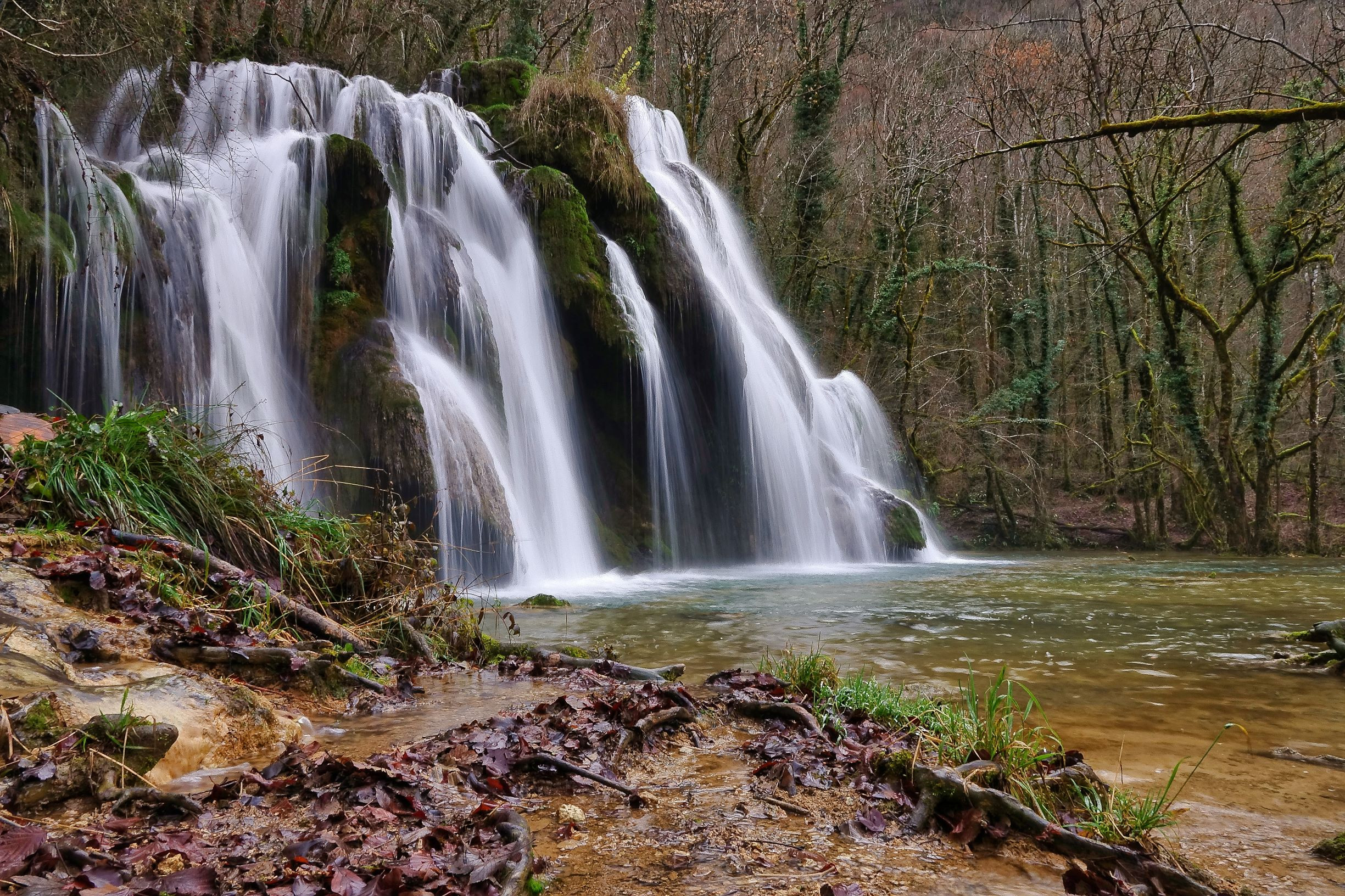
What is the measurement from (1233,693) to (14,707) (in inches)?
230

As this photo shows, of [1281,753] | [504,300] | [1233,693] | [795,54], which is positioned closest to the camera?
[1281,753]

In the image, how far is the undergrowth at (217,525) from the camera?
163 inches

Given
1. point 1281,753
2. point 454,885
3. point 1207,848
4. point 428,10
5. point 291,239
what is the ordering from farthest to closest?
point 428,10
point 291,239
point 1281,753
point 1207,848
point 454,885

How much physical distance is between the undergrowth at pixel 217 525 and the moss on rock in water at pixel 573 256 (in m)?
8.99

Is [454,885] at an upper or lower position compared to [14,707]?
lower

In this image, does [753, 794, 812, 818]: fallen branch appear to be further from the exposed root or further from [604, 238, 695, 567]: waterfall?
[604, 238, 695, 567]: waterfall

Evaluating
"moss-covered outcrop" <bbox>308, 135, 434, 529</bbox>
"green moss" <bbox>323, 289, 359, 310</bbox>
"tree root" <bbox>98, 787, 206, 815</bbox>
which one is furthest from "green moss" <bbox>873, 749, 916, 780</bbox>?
"green moss" <bbox>323, 289, 359, 310</bbox>

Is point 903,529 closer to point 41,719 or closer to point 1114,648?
point 1114,648

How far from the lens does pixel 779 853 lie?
2.28 m

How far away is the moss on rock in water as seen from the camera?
14.3 meters

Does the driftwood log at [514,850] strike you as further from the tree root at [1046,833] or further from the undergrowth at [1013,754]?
the undergrowth at [1013,754]

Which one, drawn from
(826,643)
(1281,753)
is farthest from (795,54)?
(1281,753)

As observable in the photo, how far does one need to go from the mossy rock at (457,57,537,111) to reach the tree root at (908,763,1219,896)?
16.8 meters

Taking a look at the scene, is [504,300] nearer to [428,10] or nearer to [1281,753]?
[428,10]
